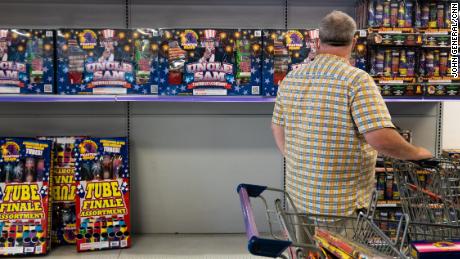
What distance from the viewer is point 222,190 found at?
4.05m

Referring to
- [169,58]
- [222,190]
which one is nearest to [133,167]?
[222,190]

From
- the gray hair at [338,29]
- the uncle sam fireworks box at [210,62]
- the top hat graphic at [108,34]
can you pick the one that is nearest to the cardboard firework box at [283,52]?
the uncle sam fireworks box at [210,62]

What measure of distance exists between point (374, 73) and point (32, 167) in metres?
2.65

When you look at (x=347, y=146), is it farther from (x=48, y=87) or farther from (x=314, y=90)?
(x=48, y=87)

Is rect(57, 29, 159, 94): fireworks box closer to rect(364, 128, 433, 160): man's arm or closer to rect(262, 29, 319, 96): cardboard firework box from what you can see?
rect(262, 29, 319, 96): cardboard firework box

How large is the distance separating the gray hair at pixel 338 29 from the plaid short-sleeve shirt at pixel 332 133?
Result: 8cm

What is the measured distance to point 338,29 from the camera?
2.17 meters

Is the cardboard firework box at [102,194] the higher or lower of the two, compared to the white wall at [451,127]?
lower

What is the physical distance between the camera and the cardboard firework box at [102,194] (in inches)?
142

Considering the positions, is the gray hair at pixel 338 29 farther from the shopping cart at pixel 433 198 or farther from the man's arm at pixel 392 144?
the shopping cart at pixel 433 198

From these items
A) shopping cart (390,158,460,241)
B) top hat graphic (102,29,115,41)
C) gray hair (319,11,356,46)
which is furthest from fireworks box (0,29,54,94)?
shopping cart (390,158,460,241)

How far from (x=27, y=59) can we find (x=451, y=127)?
11.4 feet

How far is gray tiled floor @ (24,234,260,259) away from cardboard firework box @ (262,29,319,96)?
125cm

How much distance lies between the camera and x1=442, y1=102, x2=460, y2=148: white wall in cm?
407
